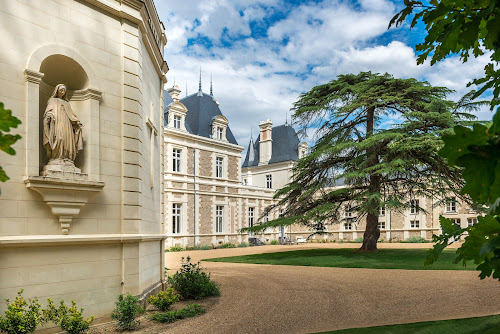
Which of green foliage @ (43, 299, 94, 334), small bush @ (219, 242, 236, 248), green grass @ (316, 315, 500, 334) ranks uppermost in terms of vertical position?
green foliage @ (43, 299, 94, 334)

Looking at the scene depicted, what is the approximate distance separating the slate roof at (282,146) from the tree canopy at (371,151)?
14969 millimetres

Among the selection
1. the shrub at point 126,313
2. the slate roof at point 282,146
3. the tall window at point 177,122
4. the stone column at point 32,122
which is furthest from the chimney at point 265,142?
the stone column at point 32,122

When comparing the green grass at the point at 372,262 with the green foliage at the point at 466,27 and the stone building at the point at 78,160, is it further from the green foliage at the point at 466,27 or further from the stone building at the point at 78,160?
the green foliage at the point at 466,27

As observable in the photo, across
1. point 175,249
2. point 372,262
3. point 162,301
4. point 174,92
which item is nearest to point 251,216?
point 175,249

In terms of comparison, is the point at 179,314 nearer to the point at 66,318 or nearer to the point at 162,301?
the point at 162,301

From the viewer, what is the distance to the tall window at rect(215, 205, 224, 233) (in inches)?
1049

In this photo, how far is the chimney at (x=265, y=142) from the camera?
3547 cm

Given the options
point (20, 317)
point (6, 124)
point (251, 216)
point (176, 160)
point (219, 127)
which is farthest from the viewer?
point (251, 216)

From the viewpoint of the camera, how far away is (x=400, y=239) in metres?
31.2

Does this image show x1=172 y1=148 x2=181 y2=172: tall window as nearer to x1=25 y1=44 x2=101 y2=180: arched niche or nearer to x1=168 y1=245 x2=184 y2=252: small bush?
x1=168 y1=245 x2=184 y2=252: small bush

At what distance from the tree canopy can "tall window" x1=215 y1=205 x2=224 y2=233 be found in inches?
347

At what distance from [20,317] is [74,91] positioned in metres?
3.30

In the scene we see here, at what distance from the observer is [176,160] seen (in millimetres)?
24219

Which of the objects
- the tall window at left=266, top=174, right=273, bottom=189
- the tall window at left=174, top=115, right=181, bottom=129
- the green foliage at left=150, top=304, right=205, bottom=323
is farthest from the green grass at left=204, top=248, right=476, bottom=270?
the tall window at left=266, top=174, right=273, bottom=189
